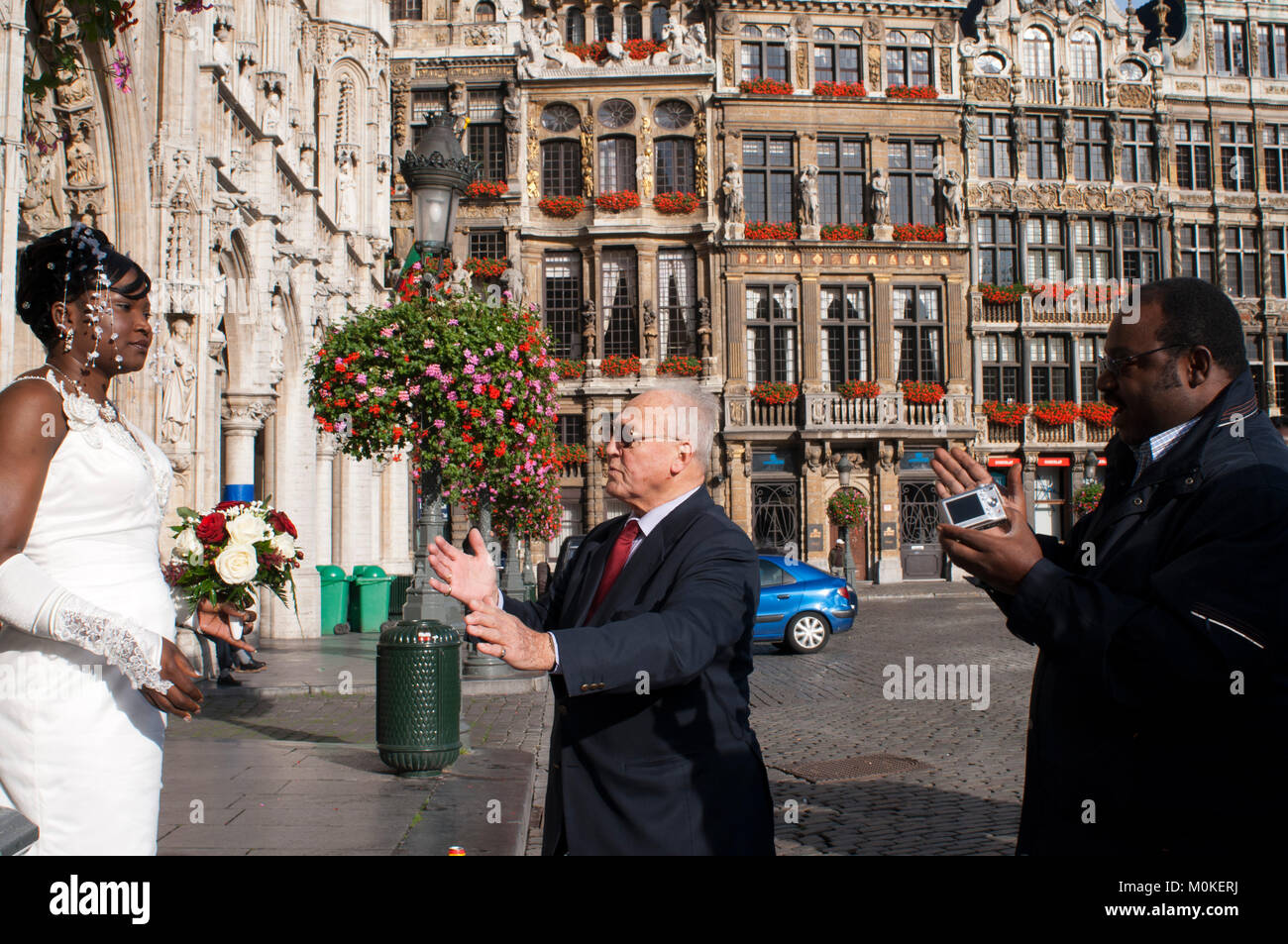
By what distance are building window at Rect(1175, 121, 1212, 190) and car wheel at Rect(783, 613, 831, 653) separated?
91.6 feet

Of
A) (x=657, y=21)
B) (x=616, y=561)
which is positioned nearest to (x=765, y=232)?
(x=657, y=21)

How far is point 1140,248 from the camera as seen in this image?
35.3 metres

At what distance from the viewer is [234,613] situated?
12.9ft

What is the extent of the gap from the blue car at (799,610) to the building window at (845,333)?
60.8 ft

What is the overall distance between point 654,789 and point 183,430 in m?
10.9

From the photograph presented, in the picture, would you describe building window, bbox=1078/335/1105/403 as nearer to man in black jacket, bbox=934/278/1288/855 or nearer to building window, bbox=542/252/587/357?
building window, bbox=542/252/587/357

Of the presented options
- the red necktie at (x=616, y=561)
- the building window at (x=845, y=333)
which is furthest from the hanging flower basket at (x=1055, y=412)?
the red necktie at (x=616, y=561)

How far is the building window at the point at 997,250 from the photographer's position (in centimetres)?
3478

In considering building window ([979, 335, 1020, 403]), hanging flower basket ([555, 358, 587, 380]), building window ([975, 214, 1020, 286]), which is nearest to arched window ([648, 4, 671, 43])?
hanging flower basket ([555, 358, 587, 380])

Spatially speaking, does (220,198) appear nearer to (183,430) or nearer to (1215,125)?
(183,430)

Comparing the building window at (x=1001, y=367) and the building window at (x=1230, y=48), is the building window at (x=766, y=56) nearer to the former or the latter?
the building window at (x=1001, y=367)

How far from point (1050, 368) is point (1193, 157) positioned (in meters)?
8.92

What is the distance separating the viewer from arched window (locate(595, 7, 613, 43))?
1347 inches

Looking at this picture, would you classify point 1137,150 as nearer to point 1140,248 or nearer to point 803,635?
point 1140,248
